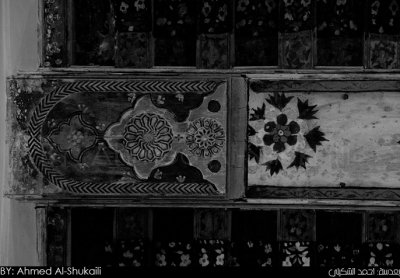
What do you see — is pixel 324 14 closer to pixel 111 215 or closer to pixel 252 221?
pixel 252 221

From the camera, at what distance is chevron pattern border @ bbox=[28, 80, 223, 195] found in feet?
12.3

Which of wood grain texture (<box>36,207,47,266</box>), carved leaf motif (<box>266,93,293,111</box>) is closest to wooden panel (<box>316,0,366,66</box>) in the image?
carved leaf motif (<box>266,93,293,111</box>)

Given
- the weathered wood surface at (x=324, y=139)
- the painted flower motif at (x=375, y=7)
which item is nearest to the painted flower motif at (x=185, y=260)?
the weathered wood surface at (x=324, y=139)

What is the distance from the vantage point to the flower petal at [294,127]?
12.6 ft

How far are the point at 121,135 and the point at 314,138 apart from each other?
141cm

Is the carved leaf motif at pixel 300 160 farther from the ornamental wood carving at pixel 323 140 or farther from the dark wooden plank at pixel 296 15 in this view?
the dark wooden plank at pixel 296 15

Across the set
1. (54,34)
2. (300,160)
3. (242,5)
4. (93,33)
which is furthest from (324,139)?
(54,34)

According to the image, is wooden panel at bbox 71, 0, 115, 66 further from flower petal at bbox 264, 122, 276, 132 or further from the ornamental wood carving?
flower petal at bbox 264, 122, 276, 132

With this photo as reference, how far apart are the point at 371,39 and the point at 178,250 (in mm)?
2260

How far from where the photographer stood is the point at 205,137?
12.3 ft

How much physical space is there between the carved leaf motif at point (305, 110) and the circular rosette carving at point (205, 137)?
1.98 ft

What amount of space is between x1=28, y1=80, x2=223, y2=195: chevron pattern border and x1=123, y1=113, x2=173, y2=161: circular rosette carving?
0.66ft

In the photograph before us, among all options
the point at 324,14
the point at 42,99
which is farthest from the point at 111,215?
the point at 324,14

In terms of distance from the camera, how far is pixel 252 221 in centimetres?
423
